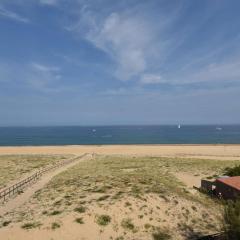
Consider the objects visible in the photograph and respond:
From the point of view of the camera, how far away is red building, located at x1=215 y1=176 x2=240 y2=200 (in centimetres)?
3553

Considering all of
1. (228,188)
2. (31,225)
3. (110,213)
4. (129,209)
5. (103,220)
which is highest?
(228,188)

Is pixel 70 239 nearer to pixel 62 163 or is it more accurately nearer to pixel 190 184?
pixel 190 184

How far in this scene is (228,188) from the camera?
3691 cm

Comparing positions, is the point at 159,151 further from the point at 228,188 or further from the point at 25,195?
the point at 25,195

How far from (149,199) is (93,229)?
7667 millimetres

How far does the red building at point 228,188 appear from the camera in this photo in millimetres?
35528

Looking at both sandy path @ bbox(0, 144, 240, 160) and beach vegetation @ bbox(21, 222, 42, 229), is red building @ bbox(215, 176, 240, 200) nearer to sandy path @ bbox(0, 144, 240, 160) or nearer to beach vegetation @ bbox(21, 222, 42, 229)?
beach vegetation @ bbox(21, 222, 42, 229)

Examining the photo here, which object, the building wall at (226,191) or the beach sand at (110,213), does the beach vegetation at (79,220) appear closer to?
the beach sand at (110,213)

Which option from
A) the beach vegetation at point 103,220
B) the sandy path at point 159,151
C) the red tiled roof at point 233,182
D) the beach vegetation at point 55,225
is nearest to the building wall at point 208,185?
the red tiled roof at point 233,182

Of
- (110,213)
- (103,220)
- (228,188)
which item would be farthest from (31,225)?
(228,188)

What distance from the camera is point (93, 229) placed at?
27766 mm

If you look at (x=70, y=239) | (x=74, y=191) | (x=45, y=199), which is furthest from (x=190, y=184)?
(x=70, y=239)

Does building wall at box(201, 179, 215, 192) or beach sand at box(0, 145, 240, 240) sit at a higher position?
building wall at box(201, 179, 215, 192)

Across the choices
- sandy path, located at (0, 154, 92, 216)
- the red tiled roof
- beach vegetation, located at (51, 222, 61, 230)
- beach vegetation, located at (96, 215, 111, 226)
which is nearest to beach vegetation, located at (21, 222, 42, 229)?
beach vegetation, located at (51, 222, 61, 230)
